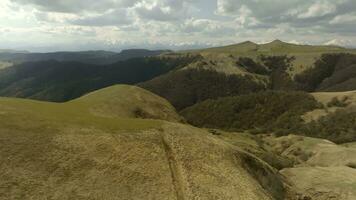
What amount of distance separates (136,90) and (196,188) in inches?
2725

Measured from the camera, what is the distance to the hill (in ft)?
117

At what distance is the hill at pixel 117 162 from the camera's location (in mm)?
35531

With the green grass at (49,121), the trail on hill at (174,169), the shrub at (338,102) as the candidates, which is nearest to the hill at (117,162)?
the trail on hill at (174,169)

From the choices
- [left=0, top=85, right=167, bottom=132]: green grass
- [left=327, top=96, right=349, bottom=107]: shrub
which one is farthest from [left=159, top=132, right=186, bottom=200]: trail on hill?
[left=327, top=96, right=349, bottom=107]: shrub

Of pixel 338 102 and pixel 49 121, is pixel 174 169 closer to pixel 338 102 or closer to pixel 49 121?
pixel 49 121

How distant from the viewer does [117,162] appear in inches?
1548

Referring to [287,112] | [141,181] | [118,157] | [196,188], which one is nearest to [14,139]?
[118,157]

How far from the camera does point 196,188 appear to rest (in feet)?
122

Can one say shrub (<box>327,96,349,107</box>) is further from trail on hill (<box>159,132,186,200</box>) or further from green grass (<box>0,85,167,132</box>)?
trail on hill (<box>159,132,186,200</box>)

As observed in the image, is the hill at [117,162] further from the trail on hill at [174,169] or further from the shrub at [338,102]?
the shrub at [338,102]

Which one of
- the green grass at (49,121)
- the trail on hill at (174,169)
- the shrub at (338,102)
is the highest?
the green grass at (49,121)

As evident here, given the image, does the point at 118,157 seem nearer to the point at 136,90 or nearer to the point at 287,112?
the point at 136,90

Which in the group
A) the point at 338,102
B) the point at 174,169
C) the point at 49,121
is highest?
the point at 49,121

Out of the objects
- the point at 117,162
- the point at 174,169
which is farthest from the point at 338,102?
the point at 117,162
